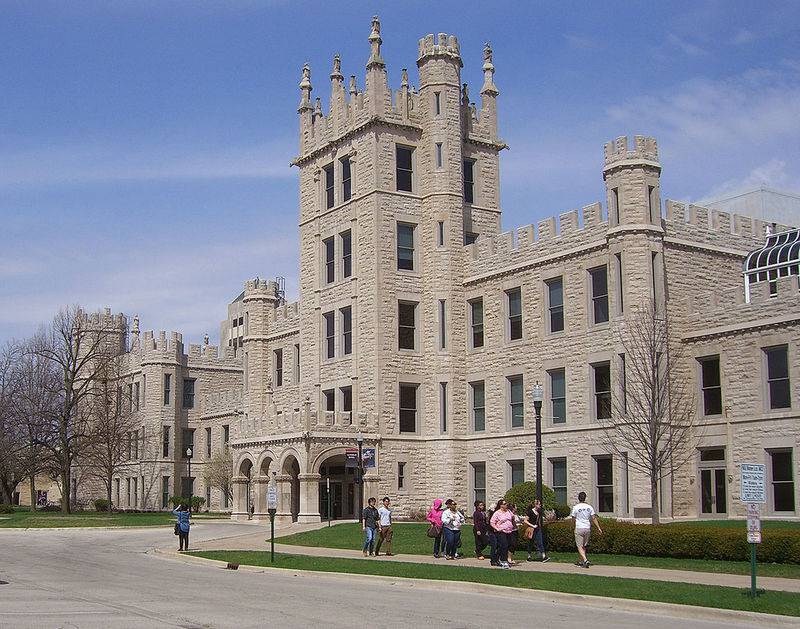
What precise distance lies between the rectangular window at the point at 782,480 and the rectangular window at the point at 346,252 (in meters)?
22.2

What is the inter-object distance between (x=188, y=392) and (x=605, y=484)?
4486 cm

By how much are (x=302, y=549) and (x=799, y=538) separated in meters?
16.3

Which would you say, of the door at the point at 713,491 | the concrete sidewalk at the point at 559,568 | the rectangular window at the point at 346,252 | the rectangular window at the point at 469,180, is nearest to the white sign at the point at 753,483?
the concrete sidewalk at the point at 559,568

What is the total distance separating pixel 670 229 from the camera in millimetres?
40906

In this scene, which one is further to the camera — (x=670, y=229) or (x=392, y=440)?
(x=392, y=440)

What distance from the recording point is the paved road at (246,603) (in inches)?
640

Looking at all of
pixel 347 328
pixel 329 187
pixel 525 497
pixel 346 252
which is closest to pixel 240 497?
pixel 347 328

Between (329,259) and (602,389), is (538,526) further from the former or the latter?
(329,259)

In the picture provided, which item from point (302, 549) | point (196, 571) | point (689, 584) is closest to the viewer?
point (689, 584)

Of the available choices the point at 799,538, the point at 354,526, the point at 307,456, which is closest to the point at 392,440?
the point at 307,456

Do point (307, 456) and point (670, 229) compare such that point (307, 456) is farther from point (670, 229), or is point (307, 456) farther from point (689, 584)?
point (689, 584)

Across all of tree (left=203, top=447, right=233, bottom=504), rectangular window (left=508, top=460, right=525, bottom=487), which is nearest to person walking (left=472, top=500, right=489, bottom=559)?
rectangular window (left=508, top=460, right=525, bottom=487)

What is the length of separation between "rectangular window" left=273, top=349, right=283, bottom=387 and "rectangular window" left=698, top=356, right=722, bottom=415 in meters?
26.7

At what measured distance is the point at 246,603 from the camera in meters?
18.8
